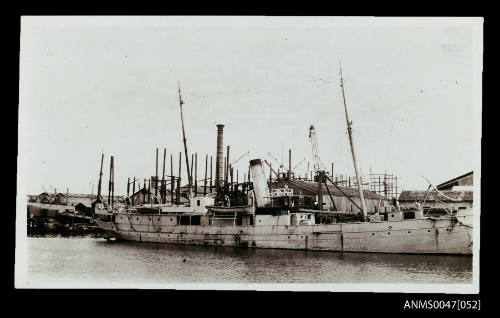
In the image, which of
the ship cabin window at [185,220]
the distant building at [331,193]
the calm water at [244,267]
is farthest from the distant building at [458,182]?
the ship cabin window at [185,220]

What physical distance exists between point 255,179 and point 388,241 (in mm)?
9489

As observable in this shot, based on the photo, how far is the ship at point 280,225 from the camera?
25.5m

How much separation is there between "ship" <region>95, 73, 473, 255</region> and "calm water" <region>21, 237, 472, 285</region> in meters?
1.05

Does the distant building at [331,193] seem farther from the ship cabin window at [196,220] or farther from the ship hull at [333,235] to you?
the ship hull at [333,235]

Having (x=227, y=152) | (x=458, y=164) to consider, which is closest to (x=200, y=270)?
(x=458, y=164)

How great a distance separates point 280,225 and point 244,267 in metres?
8.45

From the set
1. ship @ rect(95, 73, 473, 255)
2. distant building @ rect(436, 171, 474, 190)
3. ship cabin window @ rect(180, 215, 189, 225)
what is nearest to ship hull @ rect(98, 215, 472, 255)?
ship @ rect(95, 73, 473, 255)

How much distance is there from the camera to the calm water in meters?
17.2

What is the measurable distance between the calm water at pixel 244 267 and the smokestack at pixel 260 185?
4.37m

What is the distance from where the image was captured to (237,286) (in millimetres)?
14203

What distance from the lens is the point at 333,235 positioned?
28.0 metres

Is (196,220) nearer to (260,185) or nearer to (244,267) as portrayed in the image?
(260,185)

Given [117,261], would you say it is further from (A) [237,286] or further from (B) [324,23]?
(B) [324,23]

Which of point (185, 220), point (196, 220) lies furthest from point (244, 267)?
point (185, 220)
